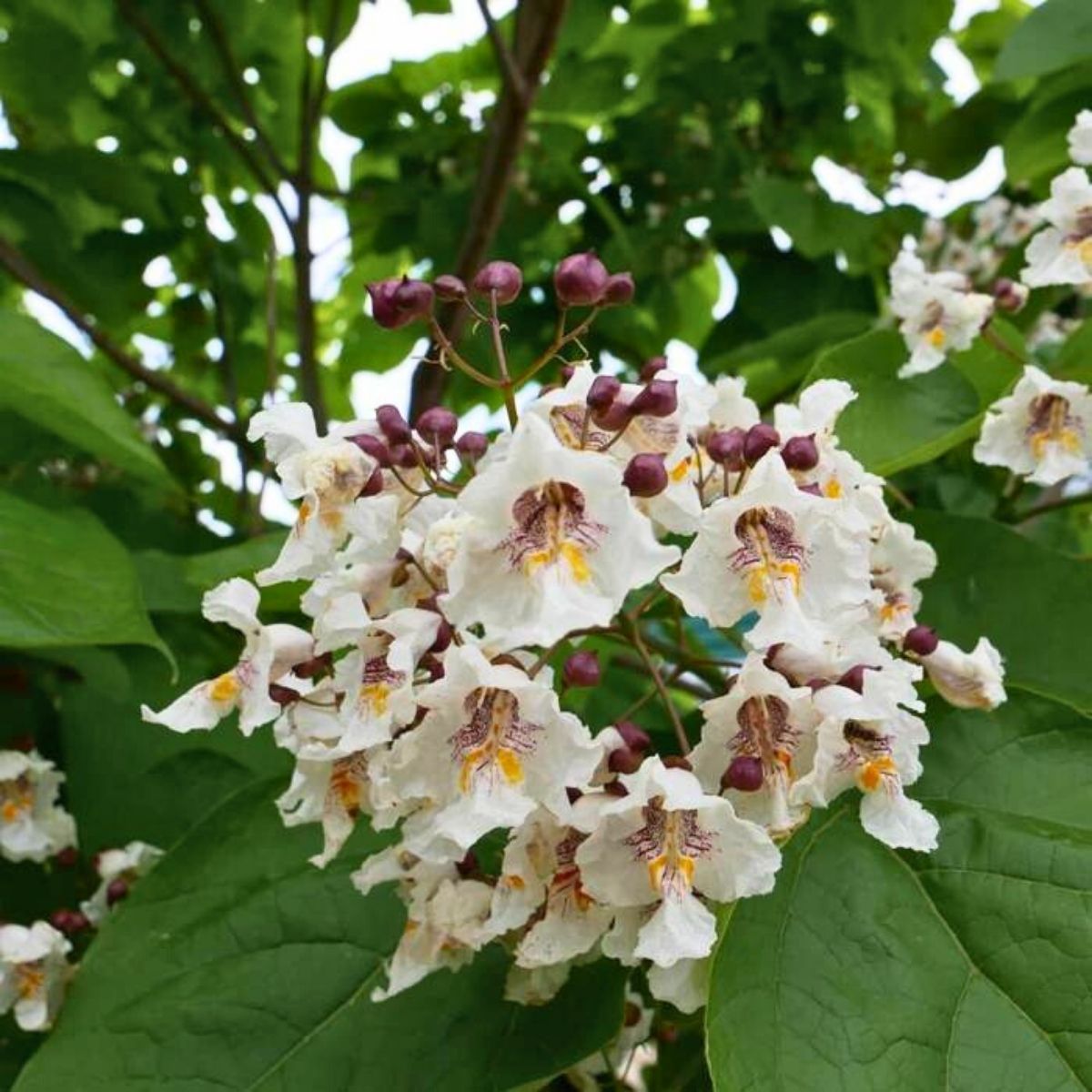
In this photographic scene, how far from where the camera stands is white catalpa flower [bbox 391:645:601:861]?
852mm

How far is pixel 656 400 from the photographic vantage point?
90 centimetres

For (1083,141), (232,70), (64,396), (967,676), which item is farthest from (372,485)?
(232,70)

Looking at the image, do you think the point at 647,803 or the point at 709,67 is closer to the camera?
the point at 647,803

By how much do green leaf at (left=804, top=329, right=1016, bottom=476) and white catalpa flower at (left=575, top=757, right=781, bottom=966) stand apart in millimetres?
555

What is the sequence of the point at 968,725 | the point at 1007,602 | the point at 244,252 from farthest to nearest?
the point at 244,252, the point at 1007,602, the point at 968,725

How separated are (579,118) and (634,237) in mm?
417

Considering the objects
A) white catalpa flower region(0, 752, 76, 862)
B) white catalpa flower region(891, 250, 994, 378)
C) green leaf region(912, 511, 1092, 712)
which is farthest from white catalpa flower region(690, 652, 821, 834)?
white catalpa flower region(0, 752, 76, 862)

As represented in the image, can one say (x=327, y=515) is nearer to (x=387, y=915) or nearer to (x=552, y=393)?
(x=552, y=393)

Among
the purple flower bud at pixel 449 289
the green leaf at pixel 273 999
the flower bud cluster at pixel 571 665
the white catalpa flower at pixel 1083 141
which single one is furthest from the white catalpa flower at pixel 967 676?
the white catalpa flower at pixel 1083 141

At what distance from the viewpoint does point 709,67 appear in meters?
2.31

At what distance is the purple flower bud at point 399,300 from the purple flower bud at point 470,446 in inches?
4.0

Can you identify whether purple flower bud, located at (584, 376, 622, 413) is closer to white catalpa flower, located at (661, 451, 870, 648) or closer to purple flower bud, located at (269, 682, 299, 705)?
white catalpa flower, located at (661, 451, 870, 648)

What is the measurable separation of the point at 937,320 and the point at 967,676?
1.87ft

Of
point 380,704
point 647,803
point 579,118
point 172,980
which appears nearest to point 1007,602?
point 647,803
